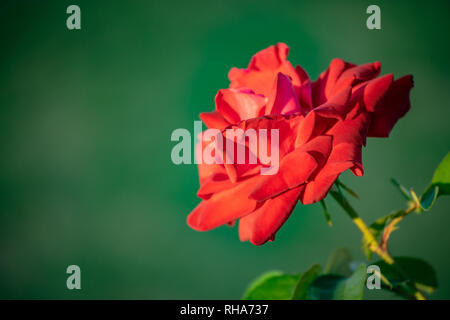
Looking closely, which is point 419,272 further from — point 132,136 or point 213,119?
point 132,136

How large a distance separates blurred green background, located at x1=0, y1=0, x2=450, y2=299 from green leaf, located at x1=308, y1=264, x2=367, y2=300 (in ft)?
2.82

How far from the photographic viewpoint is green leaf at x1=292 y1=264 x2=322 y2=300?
227 millimetres

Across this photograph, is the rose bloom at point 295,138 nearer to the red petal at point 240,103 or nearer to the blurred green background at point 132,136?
the red petal at point 240,103

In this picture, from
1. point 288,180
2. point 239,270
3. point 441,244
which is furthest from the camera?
point 239,270

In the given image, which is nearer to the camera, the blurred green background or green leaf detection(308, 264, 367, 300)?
green leaf detection(308, 264, 367, 300)

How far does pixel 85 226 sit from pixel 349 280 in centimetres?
118

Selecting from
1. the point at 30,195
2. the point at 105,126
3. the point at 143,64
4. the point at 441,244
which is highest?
the point at 143,64

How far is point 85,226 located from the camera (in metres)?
1.24

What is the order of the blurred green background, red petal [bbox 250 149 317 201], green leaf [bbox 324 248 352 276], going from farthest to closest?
the blurred green background, green leaf [bbox 324 248 352 276], red petal [bbox 250 149 317 201]

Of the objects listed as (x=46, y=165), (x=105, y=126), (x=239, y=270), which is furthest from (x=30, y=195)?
(x=239, y=270)

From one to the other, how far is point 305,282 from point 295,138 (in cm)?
10

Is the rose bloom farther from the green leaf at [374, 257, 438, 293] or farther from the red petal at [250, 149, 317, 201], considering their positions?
the green leaf at [374, 257, 438, 293]

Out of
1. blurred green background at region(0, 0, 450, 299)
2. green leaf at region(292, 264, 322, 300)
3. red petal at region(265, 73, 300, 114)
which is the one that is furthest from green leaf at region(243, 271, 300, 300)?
blurred green background at region(0, 0, 450, 299)

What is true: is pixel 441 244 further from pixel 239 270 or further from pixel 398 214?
pixel 398 214
